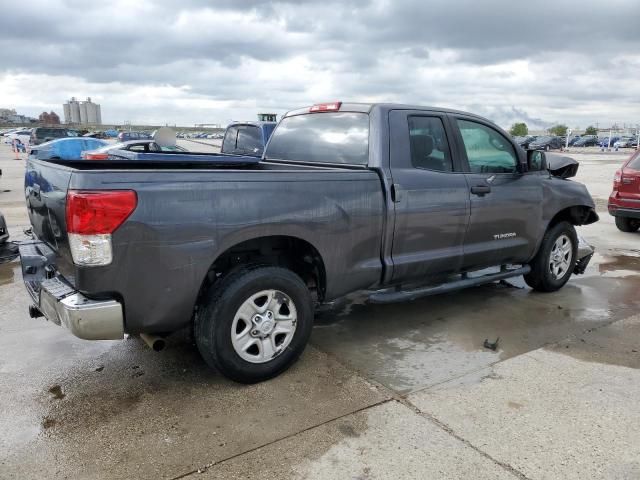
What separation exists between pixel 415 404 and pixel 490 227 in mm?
2101

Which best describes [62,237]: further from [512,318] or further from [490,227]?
[512,318]

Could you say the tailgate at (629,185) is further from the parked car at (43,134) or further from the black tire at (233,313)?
the parked car at (43,134)

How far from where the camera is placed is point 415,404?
340 centimetres

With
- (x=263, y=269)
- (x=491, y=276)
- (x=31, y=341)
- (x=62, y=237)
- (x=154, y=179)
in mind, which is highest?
(x=154, y=179)

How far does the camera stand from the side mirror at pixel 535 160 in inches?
208

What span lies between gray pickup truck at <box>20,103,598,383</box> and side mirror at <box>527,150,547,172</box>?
0.02m

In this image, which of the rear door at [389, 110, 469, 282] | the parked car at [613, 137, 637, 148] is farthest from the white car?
the parked car at [613, 137, 637, 148]

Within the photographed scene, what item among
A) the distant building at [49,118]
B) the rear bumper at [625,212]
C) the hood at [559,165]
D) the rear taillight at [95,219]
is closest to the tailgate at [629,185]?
the rear bumper at [625,212]

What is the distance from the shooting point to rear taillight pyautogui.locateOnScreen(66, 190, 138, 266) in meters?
2.89

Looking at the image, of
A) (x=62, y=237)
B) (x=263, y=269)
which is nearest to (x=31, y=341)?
(x=62, y=237)

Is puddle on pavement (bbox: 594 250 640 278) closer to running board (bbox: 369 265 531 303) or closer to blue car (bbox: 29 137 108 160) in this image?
running board (bbox: 369 265 531 303)

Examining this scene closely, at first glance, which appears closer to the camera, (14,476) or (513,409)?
(14,476)

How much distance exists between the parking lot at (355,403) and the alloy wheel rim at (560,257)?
69cm

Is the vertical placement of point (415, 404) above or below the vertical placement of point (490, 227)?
below
